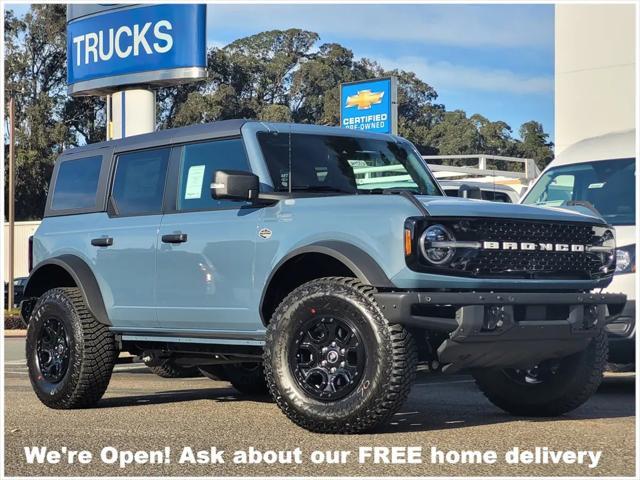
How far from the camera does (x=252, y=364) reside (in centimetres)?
921

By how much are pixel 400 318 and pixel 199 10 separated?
14781mm

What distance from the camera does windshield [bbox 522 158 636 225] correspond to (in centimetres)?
1023

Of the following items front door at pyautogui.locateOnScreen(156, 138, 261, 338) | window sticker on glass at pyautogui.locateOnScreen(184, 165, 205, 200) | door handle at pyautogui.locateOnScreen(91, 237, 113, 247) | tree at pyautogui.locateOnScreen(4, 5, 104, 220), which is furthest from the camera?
tree at pyautogui.locateOnScreen(4, 5, 104, 220)

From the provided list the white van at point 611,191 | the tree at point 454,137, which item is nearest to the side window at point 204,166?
the white van at point 611,191

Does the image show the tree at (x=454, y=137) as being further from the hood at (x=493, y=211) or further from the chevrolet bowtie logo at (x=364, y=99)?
the hood at (x=493, y=211)

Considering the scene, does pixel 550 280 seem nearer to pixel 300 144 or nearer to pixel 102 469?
pixel 300 144

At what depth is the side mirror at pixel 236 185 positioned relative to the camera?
735 centimetres

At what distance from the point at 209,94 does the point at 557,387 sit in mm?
50280

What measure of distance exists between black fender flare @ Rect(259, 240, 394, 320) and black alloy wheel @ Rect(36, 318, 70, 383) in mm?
2740

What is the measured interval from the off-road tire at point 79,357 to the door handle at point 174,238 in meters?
1.05

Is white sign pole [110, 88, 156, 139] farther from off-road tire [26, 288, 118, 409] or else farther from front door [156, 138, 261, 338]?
front door [156, 138, 261, 338]

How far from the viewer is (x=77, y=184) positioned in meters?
9.55

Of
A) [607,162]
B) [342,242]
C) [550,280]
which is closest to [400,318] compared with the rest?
[342,242]

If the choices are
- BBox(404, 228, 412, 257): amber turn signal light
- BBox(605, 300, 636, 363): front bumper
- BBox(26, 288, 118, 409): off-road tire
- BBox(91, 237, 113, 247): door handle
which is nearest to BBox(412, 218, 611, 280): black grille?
BBox(404, 228, 412, 257): amber turn signal light
